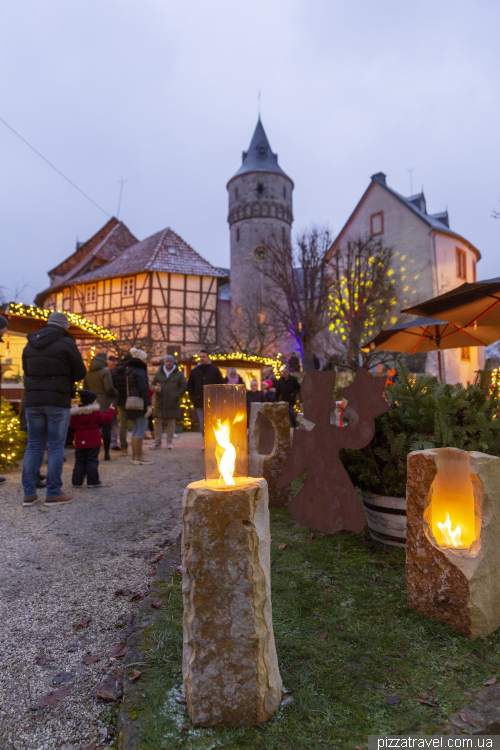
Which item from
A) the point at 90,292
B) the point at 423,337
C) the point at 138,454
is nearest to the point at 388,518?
the point at 138,454

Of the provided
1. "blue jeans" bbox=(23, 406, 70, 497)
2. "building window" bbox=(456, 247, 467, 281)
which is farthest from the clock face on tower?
"blue jeans" bbox=(23, 406, 70, 497)

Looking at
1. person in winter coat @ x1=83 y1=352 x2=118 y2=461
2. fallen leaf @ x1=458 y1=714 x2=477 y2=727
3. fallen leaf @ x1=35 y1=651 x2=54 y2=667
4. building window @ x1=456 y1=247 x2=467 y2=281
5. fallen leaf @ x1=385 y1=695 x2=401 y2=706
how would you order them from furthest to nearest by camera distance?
building window @ x1=456 y1=247 x2=467 y2=281 < person in winter coat @ x1=83 y1=352 x2=118 y2=461 < fallen leaf @ x1=35 y1=651 x2=54 y2=667 < fallen leaf @ x1=385 y1=695 x2=401 y2=706 < fallen leaf @ x1=458 y1=714 x2=477 y2=727

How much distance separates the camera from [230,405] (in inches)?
83.7

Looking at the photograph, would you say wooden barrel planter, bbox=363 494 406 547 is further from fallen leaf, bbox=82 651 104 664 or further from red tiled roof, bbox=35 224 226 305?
red tiled roof, bbox=35 224 226 305

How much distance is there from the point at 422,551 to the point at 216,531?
1.33 meters

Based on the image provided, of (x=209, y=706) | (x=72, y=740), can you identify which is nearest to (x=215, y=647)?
(x=209, y=706)

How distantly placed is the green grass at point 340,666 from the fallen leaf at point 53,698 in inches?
14.6

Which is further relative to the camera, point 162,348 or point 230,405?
point 162,348

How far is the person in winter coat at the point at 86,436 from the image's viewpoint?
5.90 metres

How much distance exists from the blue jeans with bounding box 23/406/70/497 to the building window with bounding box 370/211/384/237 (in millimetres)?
22824

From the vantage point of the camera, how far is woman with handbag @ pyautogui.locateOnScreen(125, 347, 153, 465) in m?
7.67

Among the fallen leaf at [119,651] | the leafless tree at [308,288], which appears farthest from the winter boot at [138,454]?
the leafless tree at [308,288]

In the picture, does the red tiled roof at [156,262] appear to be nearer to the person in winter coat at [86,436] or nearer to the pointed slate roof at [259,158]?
the pointed slate roof at [259,158]

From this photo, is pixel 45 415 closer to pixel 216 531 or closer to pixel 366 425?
pixel 366 425
